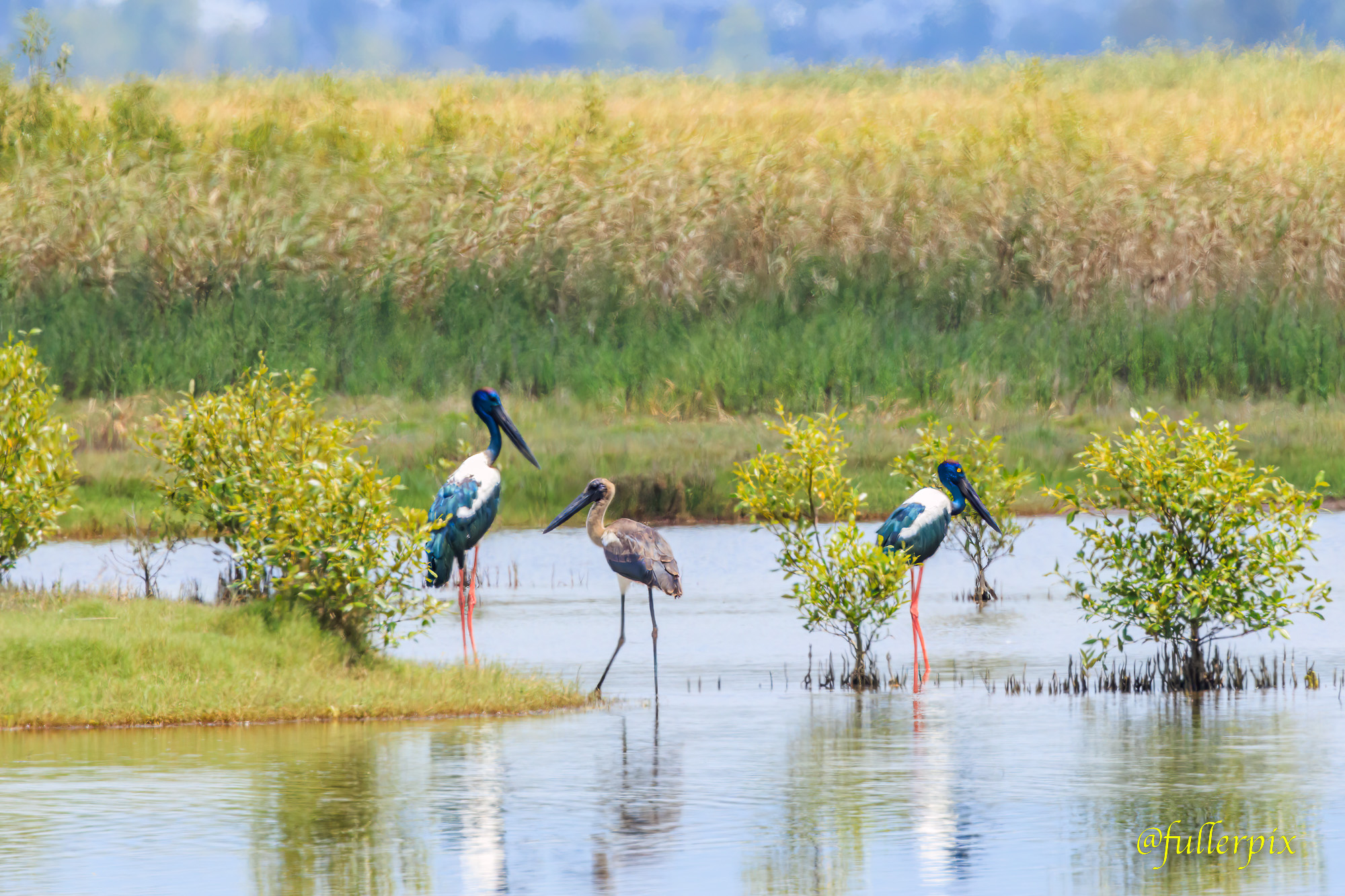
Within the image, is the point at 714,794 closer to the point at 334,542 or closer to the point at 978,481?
the point at 334,542

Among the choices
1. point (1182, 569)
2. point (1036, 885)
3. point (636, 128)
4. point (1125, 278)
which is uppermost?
point (636, 128)

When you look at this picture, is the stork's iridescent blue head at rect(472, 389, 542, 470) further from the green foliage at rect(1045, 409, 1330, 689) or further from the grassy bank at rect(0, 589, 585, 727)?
the green foliage at rect(1045, 409, 1330, 689)

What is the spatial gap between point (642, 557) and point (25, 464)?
6583 millimetres

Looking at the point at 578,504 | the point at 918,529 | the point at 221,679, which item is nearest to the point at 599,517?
the point at 578,504

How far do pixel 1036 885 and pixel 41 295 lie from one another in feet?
116

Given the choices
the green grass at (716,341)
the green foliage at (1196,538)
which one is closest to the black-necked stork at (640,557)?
the green foliage at (1196,538)

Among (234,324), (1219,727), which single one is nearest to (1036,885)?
(1219,727)

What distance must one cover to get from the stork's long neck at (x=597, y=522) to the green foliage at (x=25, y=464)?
18.3ft

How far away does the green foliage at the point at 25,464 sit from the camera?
2025cm

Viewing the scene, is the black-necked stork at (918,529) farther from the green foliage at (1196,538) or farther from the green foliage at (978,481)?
the green foliage at (978,481)

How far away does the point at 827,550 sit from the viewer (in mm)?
18281

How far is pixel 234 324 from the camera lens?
129 feet

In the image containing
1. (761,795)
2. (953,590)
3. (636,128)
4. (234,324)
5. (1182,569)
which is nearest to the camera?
(761,795)

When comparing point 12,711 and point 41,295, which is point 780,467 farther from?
point 41,295
